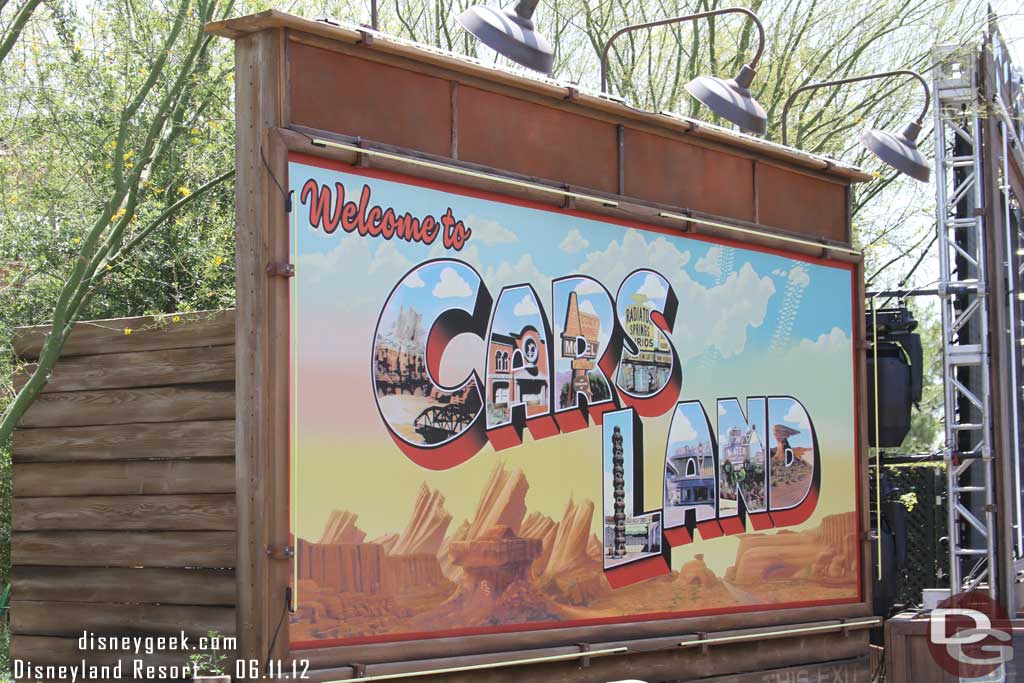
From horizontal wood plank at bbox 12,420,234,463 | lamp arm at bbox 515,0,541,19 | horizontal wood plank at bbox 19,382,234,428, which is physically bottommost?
horizontal wood plank at bbox 12,420,234,463

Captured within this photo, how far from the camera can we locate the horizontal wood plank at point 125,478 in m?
7.47

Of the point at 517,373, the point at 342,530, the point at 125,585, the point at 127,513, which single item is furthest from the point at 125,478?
the point at 517,373

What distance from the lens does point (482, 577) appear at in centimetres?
780

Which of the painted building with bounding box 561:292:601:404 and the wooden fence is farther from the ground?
the painted building with bounding box 561:292:601:404

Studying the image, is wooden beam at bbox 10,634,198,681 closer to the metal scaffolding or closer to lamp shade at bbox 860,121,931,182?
the metal scaffolding

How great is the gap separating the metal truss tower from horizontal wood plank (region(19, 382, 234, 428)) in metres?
6.48

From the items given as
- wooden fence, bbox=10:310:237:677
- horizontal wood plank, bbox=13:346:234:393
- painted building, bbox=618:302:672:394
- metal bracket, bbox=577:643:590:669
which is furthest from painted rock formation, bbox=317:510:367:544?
painted building, bbox=618:302:672:394

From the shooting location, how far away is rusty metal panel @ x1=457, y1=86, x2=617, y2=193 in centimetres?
812

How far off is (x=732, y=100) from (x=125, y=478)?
5.29 m

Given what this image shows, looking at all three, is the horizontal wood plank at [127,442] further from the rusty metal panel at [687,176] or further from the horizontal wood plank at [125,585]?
the rusty metal panel at [687,176]

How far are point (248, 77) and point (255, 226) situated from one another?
0.88 m

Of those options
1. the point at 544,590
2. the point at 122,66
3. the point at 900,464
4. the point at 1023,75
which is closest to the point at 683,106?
the point at 1023,75

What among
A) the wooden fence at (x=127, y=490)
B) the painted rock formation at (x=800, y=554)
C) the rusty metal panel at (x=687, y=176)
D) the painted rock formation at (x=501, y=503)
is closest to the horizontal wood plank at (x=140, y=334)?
the wooden fence at (x=127, y=490)

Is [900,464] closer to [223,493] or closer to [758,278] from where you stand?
[758,278]
